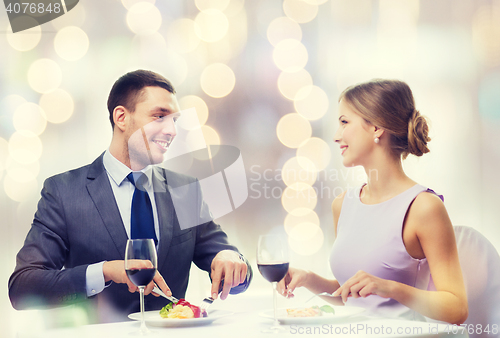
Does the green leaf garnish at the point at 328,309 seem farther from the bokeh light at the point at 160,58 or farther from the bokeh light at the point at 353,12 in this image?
the bokeh light at the point at 353,12

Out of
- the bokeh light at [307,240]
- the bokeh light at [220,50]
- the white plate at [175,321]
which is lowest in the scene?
the bokeh light at [307,240]

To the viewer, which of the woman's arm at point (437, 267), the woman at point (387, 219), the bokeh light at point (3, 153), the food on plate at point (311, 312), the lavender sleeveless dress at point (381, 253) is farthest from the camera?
the bokeh light at point (3, 153)

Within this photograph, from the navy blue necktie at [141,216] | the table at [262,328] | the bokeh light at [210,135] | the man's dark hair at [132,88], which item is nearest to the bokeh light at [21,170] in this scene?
the man's dark hair at [132,88]

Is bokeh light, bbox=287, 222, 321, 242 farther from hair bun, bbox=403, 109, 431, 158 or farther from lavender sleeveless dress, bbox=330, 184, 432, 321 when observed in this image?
hair bun, bbox=403, 109, 431, 158

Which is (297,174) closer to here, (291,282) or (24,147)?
(291,282)

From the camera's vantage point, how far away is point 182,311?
101 cm

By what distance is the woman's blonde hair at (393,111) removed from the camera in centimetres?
150

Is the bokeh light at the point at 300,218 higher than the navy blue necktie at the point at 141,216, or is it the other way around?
the navy blue necktie at the point at 141,216

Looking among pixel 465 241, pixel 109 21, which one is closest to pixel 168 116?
pixel 109 21

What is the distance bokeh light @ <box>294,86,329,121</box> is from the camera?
240 cm

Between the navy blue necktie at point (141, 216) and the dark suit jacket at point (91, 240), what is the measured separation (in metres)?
0.04

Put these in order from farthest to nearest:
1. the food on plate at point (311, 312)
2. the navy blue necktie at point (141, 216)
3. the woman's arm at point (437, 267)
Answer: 1. the navy blue necktie at point (141, 216)
2. the woman's arm at point (437, 267)
3. the food on plate at point (311, 312)

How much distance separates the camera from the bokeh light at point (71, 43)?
209cm

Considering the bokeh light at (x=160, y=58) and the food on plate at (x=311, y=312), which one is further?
the bokeh light at (x=160, y=58)
